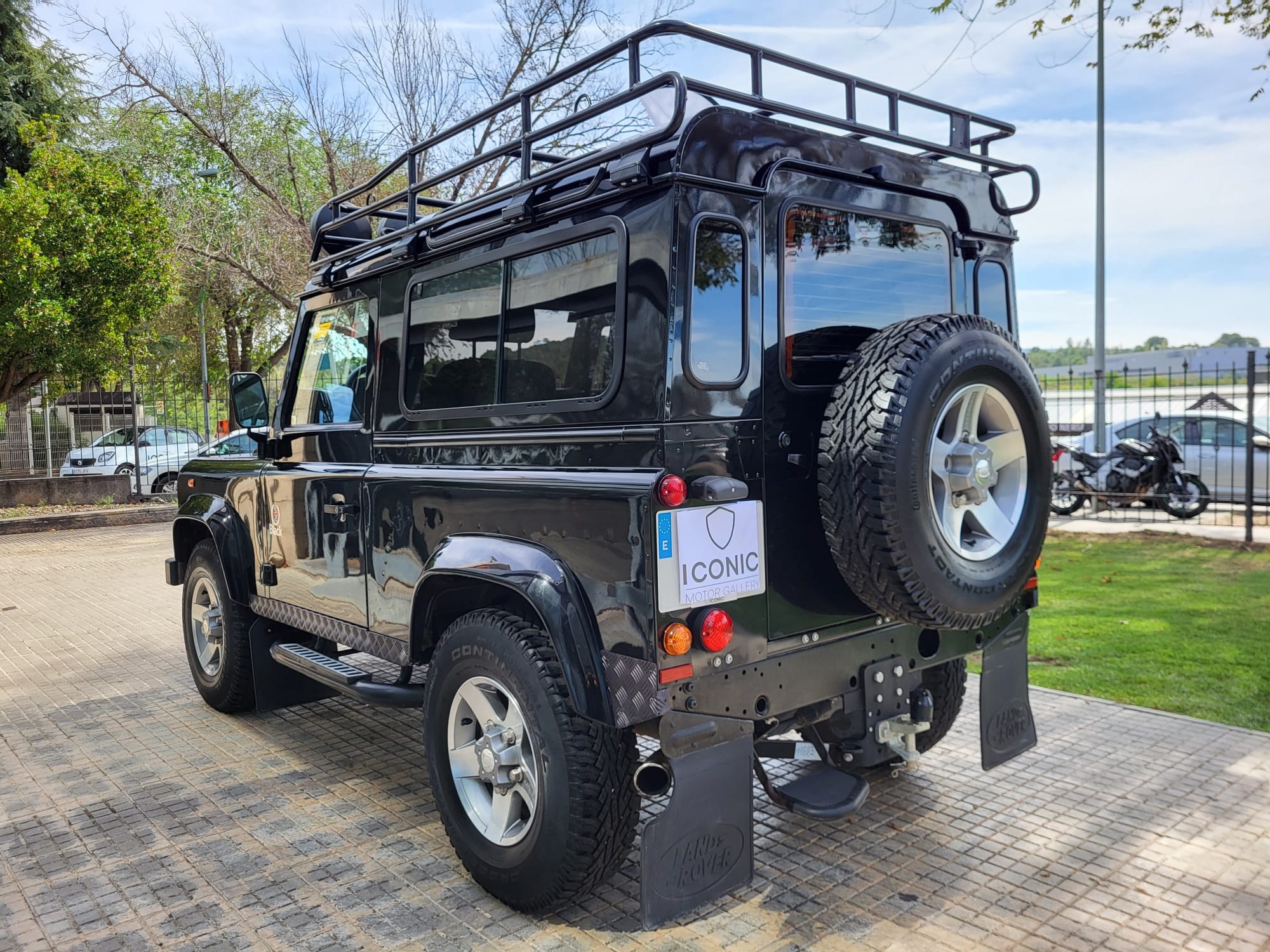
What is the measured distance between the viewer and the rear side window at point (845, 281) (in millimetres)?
3199

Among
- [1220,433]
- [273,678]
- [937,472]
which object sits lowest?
[273,678]

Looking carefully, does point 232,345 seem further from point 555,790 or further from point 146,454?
point 555,790

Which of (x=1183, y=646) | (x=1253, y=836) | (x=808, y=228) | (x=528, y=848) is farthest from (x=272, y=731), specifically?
(x=1183, y=646)

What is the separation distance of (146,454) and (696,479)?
62.8ft

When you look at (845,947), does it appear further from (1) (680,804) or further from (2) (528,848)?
(2) (528,848)

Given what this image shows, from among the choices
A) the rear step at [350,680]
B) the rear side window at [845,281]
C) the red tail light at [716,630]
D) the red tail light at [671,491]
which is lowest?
the rear step at [350,680]

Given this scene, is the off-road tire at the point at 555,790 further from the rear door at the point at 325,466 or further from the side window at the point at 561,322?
the rear door at the point at 325,466

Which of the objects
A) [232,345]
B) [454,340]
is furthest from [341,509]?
[232,345]

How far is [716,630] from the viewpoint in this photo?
9.34ft

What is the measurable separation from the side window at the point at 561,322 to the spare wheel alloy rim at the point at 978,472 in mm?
1108

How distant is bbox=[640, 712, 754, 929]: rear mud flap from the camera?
277 centimetres

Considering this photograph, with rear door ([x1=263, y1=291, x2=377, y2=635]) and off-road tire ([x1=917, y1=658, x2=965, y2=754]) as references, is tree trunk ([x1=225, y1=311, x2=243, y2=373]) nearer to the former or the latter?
rear door ([x1=263, y1=291, x2=377, y2=635])

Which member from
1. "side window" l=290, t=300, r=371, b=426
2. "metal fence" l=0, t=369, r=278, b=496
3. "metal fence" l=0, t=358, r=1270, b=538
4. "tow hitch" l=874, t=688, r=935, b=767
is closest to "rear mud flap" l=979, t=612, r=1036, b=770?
"tow hitch" l=874, t=688, r=935, b=767

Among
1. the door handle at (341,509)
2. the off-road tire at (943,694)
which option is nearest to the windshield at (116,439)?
the door handle at (341,509)
